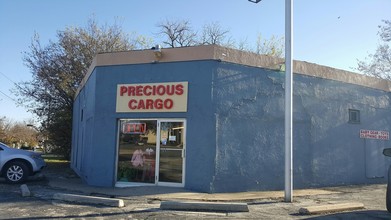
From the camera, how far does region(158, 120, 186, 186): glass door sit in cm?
1175

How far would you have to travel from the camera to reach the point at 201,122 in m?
11.6

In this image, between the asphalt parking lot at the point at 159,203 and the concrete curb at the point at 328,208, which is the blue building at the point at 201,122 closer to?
the asphalt parking lot at the point at 159,203

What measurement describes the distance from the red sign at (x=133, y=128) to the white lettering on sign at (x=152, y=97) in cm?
46

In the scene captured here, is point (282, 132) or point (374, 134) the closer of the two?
point (282, 132)

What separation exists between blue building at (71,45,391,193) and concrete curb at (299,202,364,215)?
130 inches

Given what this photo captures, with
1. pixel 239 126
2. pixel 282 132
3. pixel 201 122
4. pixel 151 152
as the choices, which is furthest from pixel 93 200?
pixel 282 132

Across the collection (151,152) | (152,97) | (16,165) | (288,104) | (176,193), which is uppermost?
(152,97)

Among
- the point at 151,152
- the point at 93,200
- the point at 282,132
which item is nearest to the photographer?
the point at 93,200

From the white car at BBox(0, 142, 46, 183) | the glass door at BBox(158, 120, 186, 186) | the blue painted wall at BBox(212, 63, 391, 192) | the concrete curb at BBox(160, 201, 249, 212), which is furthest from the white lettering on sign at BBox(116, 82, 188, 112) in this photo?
the concrete curb at BBox(160, 201, 249, 212)

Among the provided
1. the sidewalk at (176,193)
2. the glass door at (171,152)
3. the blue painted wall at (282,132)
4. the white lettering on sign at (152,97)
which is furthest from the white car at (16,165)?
the blue painted wall at (282,132)

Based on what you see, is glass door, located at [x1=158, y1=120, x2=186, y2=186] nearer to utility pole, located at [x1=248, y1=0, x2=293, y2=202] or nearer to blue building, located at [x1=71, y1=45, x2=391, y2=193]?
blue building, located at [x1=71, y1=45, x2=391, y2=193]

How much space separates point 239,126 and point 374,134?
712 centimetres

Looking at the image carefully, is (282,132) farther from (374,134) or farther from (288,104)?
(374,134)

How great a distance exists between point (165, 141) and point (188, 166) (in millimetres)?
1093
